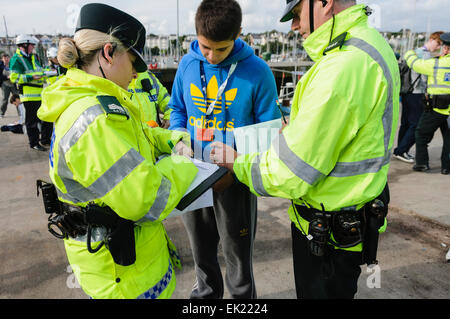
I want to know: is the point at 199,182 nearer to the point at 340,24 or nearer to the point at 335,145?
the point at 335,145

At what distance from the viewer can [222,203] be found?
2.15 m

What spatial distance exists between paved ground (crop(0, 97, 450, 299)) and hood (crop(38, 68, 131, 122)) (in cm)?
186

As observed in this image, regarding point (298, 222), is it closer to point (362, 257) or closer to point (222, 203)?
point (362, 257)

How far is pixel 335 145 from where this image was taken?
1260 millimetres

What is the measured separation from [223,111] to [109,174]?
1.08m

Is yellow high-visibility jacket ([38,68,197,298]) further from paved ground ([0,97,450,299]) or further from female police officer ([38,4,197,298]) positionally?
paved ground ([0,97,450,299])

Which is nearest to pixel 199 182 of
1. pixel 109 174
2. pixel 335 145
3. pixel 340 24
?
pixel 109 174

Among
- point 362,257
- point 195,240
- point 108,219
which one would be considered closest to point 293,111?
point 362,257

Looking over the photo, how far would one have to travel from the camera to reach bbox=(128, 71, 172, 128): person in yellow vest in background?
348 cm

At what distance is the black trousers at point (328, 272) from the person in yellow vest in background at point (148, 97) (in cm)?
232

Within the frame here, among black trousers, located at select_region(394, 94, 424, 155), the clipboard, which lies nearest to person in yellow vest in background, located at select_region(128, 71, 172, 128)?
the clipboard

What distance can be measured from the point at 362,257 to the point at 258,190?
646 mm

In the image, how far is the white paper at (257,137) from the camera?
1800 millimetres

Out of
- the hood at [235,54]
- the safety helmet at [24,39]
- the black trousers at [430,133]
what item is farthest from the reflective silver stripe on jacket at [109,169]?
the safety helmet at [24,39]
